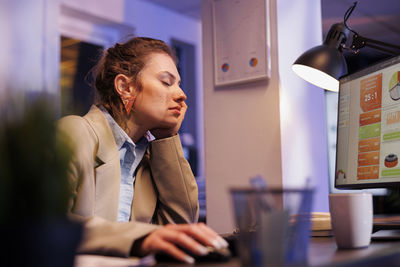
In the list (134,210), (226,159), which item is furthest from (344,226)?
(226,159)

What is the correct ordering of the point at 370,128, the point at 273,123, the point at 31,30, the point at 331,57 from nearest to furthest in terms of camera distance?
the point at 370,128
the point at 331,57
the point at 273,123
the point at 31,30

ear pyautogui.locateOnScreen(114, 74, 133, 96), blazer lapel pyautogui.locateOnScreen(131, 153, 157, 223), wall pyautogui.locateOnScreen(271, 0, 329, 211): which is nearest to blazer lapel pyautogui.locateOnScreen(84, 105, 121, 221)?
blazer lapel pyautogui.locateOnScreen(131, 153, 157, 223)

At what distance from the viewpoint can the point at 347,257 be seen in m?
0.66

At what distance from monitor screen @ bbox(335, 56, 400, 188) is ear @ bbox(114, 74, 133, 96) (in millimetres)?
716

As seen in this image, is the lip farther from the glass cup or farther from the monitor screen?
the glass cup

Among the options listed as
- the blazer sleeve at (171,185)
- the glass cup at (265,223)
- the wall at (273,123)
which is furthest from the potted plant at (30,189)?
the wall at (273,123)

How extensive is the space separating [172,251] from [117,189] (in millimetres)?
658

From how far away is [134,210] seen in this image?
1.41 metres

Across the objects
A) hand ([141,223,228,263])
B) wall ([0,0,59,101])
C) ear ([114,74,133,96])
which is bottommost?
hand ([141,223,228,263])

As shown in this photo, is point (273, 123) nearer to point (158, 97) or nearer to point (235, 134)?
point (235, 134)

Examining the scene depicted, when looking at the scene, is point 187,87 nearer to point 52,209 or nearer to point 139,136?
point 139,136

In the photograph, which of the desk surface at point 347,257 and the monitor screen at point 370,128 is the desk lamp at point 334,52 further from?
the desk surface at point 347,257

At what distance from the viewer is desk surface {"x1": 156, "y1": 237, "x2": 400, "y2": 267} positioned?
55 cm

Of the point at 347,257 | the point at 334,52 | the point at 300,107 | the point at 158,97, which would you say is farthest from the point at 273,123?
the point at 347,257
